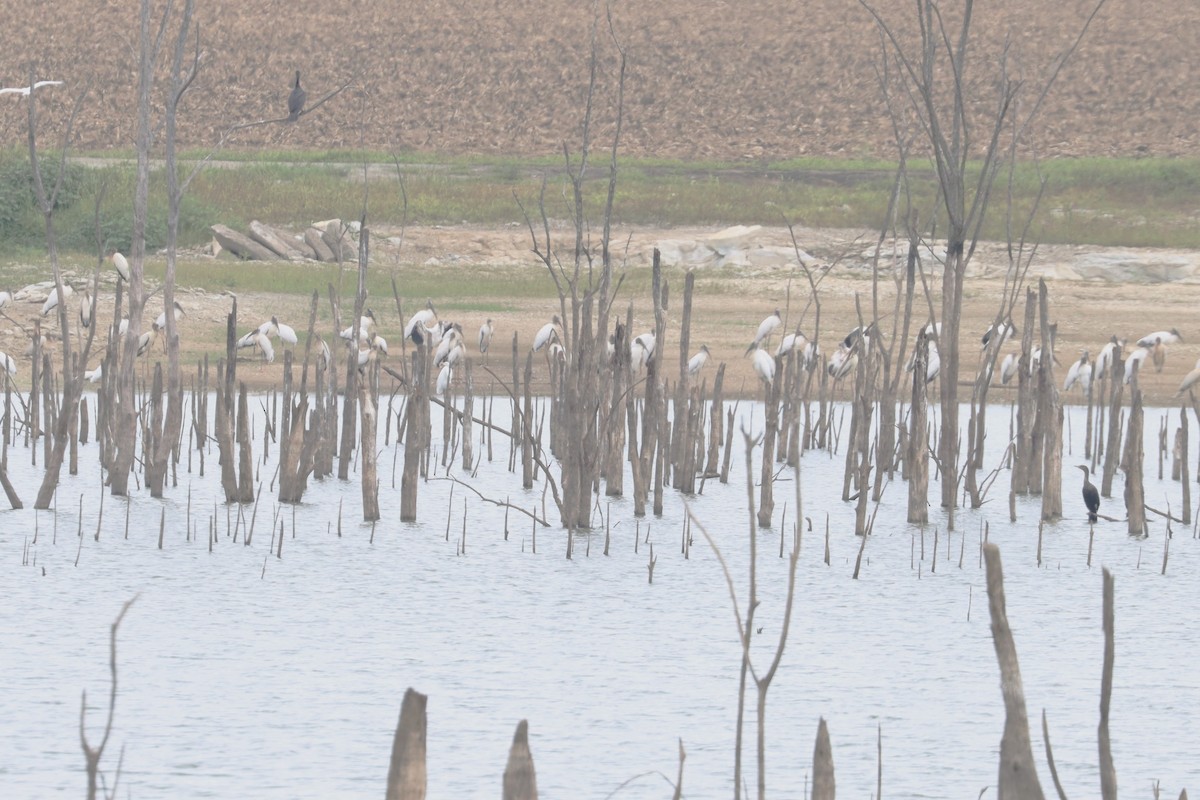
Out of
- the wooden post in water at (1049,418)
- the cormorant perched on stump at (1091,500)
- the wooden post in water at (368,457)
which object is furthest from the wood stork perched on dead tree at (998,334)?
the wooden post in water at (368,457)

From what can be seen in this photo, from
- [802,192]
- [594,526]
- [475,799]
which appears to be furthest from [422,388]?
[802,192]

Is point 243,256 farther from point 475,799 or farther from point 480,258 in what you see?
point 475,799

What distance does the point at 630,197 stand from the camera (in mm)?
30719

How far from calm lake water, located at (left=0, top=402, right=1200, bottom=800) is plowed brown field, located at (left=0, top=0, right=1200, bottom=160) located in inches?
1413

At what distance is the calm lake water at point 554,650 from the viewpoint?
519 centimetres

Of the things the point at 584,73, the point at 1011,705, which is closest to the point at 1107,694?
the point at 1011,705

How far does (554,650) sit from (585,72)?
4493cm

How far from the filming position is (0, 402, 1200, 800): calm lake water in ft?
17.0

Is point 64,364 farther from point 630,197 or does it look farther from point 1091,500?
point 630,197

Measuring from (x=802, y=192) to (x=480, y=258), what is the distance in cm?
876

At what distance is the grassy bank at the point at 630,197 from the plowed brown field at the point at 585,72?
9681 millimetres

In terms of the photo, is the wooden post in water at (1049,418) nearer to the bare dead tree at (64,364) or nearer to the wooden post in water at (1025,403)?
the wooden post in water at (1025,403)

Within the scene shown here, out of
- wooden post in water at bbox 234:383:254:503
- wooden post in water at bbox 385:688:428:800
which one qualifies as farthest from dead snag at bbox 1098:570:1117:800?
wooden post in water at bbox 234:383:254:503

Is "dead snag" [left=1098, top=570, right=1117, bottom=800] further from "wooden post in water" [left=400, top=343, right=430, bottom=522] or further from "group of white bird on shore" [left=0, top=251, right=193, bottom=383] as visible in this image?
"group of white bird on shore" [left=0, top=251, right=193, bottom=383]
